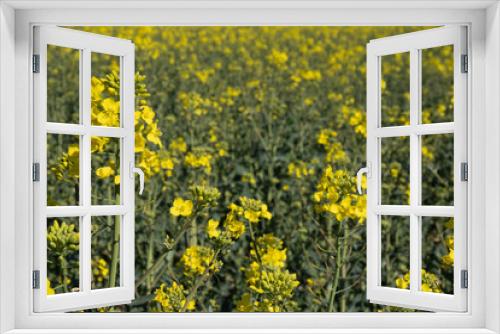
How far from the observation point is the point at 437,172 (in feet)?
14.9

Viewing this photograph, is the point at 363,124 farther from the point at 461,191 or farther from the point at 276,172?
the point at 461,191

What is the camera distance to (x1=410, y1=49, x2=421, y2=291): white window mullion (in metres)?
2.45

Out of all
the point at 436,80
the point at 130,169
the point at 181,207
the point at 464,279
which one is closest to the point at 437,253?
the point at 181,207

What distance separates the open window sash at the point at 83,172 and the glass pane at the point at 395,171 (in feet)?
5.32

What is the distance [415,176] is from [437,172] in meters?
2.15

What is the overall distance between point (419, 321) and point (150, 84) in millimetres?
2929

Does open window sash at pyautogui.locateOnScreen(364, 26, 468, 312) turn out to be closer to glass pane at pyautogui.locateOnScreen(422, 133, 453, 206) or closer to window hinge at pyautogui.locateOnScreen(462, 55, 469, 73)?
window hinge at pyautogui.locateOnScreen(462, 55, 469, 73)

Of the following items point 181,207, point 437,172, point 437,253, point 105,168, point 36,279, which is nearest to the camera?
point 36,279

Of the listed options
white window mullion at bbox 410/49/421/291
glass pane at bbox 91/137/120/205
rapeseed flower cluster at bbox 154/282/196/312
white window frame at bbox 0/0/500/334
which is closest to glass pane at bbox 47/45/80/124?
glass pane at bbox 91/137/120/205

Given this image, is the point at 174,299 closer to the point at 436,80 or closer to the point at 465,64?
the point at 465,64

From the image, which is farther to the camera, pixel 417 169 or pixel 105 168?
pixel 105 168
